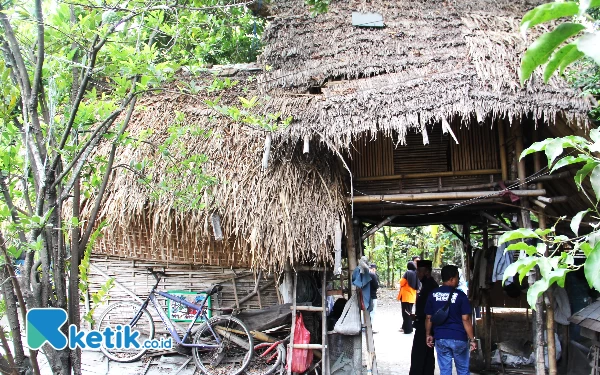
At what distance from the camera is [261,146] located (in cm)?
634

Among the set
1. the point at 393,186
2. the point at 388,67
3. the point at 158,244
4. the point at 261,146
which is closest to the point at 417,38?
the point at 388,67

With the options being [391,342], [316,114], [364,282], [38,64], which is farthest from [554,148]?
[391,342]

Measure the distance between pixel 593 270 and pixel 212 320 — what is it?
580cm

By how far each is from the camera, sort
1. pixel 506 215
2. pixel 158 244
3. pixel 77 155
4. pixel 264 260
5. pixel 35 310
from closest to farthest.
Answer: pixel 35 310
pixel 77 155
pixel 264 260
pixel 158 244
pixel 506 215

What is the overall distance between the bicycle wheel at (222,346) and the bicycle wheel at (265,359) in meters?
0.14

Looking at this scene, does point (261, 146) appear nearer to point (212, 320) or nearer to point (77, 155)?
point (212, 320)

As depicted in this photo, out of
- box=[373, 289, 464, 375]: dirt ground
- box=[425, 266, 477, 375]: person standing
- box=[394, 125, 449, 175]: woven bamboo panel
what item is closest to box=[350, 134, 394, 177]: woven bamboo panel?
box=[394, 125, 449, 175]: woven bamboo panel

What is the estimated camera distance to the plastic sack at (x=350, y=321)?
18.6 feet

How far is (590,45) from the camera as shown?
0.92 meters

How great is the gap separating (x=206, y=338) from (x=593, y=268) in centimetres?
599

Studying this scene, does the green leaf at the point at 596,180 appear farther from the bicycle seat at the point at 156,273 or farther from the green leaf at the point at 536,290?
the bicycle seat at the point at 156,273

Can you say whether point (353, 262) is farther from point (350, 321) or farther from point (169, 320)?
point (169, 320)

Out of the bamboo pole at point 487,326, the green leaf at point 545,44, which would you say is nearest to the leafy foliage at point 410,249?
the bamboo pole at point 487,326

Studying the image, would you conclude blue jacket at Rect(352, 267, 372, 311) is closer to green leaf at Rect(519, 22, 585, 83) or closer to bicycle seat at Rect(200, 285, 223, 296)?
bicycle seat at Rect(200, 285, 223, 296)
